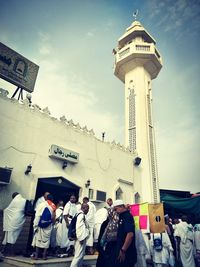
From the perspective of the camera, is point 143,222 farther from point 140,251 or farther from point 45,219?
point 45,219

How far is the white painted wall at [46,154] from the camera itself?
7.65m

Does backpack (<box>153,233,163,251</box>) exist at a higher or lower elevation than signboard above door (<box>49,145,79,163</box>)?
lower

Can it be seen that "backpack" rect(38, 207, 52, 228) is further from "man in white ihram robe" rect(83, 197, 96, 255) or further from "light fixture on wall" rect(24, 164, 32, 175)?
"light fixture on wall" rect(24, 164, 32, 175)

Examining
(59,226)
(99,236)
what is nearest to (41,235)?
(59,226)

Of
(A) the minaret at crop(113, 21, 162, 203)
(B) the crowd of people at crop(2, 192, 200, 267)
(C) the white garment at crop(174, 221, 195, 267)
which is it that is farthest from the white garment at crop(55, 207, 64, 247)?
(A) the minaret at crop(113, 21, 162, 203)

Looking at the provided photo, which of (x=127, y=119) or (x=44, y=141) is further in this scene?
(x=127, y=119)

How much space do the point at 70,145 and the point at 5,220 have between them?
4278 millimetres

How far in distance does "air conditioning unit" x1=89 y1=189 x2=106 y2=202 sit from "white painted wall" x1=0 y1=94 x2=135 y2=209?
8.0 inches

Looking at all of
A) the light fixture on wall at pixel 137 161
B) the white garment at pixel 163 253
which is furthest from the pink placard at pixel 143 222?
the light fixture on wall at pixel 137 161

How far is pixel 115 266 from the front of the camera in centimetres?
355

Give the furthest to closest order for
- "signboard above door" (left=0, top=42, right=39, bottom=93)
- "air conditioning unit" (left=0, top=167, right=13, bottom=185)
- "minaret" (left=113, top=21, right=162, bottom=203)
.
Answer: "minaret" (left=113, top=21, right=162, bottom=203), "signboard above door" (left=0, top=42, right=39, bottom=93), "air conditioning unit" (left=0, top=167, right=13, bottom=185)

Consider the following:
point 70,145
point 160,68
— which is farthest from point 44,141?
point 160,68

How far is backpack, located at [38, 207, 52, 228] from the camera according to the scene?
547 centimetres

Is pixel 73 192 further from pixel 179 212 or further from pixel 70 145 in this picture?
pixel 179 212
